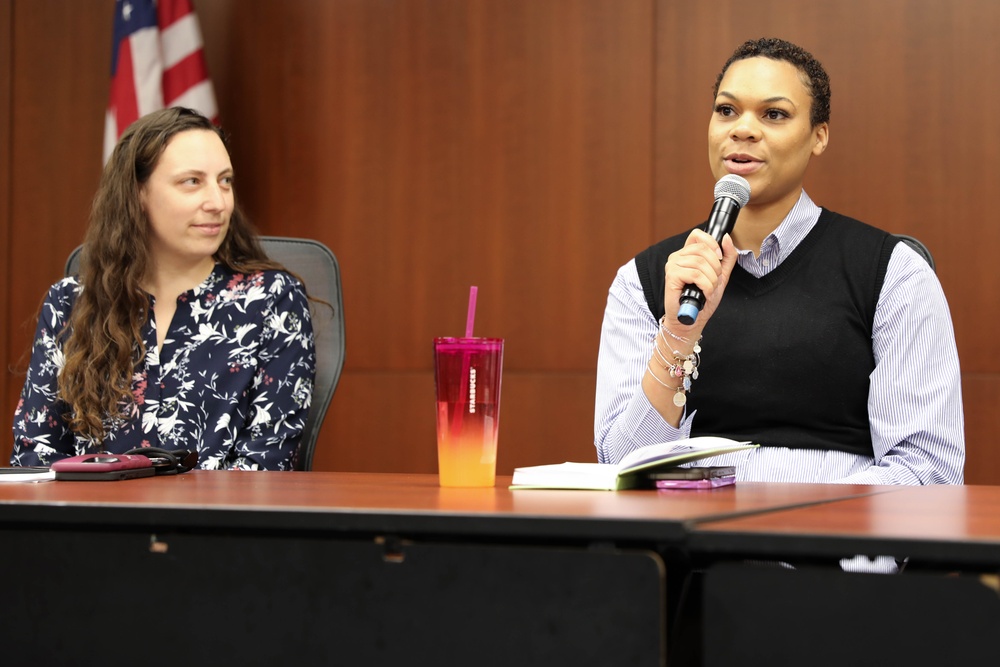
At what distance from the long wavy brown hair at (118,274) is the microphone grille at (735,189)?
3.33ft

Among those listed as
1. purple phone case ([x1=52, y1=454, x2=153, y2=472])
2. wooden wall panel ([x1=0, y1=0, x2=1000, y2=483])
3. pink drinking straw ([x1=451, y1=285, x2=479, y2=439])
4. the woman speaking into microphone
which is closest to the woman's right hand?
the woman speaking into microphone

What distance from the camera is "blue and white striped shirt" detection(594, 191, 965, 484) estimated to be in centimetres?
177

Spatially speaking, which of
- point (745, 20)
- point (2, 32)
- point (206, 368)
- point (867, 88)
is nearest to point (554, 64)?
point (745, 20)

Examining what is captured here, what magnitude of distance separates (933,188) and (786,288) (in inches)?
55.9

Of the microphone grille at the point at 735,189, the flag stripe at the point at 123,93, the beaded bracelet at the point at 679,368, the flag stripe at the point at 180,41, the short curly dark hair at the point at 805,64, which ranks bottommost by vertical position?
the beaded bracelet at the point at 679,368

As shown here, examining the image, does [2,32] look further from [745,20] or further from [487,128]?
[745,20]

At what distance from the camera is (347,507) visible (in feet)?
3.43

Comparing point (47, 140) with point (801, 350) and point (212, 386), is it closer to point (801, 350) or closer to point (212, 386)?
point (212, 386)

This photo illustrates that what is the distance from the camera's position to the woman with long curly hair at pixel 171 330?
216 centimetres

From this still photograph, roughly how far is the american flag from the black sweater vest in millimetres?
2189

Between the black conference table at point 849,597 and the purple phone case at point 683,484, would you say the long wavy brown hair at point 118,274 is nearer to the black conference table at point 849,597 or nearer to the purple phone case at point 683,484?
the purple phone case at point 683,484

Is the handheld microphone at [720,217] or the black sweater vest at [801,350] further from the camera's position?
the black sweater vest at [801,350]

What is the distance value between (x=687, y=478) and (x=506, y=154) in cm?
234

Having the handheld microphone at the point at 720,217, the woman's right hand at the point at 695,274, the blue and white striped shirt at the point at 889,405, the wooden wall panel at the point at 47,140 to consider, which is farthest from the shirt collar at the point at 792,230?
the wooden wall panel at the point at 47,140
